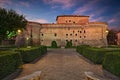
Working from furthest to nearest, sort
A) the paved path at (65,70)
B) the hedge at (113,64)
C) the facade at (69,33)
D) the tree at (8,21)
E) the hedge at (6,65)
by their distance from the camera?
the facade at (69,33), the tree at (8,21), the paved path at (65,70), the hedge at (113,64), the hedge at (6,65)

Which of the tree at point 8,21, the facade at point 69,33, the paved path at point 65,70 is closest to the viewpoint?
the paved path at point 65,70

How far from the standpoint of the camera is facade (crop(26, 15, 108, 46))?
215 ft

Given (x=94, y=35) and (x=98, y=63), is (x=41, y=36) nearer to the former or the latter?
(x=94, y=35)

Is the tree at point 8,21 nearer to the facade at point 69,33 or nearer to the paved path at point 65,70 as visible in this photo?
the paved path at point 65,70

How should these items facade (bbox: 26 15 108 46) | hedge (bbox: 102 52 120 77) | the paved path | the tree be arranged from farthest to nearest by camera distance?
1. facade (bbox: 26 15 108 46)
2. the tree
3. the paved path
4. hedge (bbox: 102 52 120 77)

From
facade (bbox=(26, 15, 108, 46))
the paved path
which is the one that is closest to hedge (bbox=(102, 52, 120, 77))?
the paved path

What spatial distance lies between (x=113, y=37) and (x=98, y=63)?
253ft

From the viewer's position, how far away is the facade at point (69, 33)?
65562 mm

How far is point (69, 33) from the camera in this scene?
67.0 meters

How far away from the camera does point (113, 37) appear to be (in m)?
89.6

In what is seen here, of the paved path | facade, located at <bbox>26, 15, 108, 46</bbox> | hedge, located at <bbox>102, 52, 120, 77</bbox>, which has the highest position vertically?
facade, located at <bbox>26, 15, 108, 46</bbox>

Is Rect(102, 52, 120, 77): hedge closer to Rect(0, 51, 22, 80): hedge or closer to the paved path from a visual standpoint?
the paved path

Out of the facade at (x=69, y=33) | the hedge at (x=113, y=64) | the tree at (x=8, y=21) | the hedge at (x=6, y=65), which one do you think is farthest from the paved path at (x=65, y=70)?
the facade at (x=69, y=33)

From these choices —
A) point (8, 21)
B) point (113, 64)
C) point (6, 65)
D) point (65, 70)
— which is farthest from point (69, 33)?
point (6, 65)
